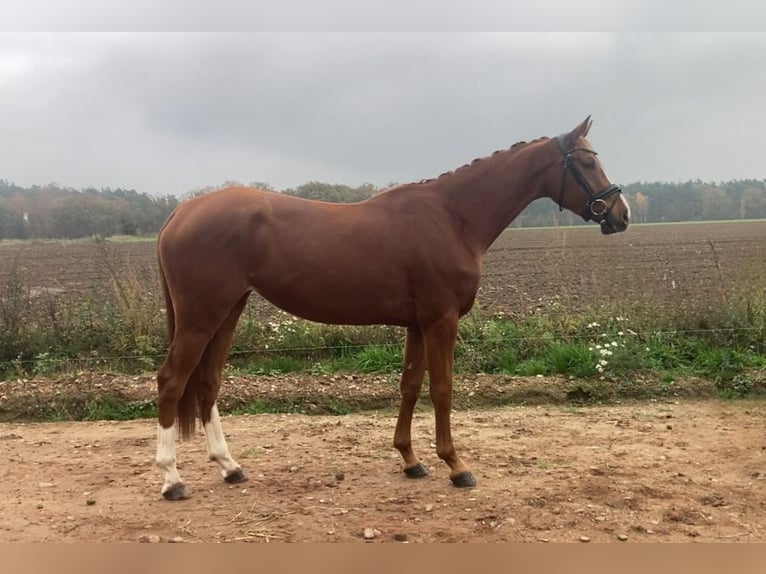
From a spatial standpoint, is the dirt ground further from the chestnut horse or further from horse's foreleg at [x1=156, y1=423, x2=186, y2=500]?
the chestnut horse

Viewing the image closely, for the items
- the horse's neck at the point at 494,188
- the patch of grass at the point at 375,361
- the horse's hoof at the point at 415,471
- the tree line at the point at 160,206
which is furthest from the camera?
the patch of grass at the point at 375,361

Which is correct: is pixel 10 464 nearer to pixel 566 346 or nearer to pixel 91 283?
pixel 91 283

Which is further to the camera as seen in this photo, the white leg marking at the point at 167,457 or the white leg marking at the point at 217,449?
the white leg marking at the point at 217,449

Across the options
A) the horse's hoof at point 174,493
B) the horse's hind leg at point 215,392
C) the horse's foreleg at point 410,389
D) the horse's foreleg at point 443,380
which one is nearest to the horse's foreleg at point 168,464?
the horse's hoof at point 174,493

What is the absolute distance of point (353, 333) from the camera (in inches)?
286

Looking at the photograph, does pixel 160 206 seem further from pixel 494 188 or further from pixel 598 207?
pixel 598 207

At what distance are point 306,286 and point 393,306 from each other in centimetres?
61

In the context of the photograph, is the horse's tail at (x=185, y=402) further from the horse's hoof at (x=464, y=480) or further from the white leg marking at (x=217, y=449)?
the horse's hoof at (x=464, y=480)

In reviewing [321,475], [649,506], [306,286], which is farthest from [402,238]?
[649,506]

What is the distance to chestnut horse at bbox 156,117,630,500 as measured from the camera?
359cm

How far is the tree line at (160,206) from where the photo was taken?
5000 mm

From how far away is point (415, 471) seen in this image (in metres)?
4.08

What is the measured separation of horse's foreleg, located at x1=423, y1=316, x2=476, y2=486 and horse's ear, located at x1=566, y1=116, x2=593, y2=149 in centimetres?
150

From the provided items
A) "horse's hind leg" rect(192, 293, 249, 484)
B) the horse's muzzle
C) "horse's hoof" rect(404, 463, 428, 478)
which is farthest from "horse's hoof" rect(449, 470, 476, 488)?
the horse's muzzle
